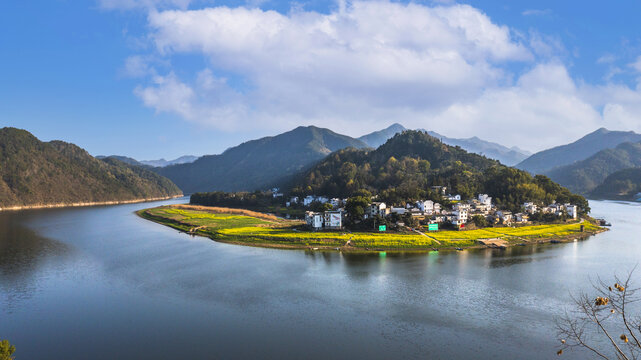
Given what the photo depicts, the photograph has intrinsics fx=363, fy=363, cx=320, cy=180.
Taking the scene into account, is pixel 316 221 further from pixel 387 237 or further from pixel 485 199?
pixel 485 199

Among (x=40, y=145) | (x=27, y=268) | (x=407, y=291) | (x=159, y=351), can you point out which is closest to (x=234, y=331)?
(x=159, y=351)

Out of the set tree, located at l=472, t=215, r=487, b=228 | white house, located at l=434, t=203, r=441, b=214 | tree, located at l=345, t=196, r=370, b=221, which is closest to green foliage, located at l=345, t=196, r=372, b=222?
tree, located at l=345, t=196, r=370, b=221

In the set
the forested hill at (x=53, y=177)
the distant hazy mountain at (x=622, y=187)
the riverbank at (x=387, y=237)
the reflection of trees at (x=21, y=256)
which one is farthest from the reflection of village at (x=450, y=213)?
the forested hill at (x=53, y=177)

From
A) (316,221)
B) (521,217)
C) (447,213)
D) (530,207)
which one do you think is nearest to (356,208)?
(316,221)

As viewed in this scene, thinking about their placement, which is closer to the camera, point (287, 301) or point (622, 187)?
point (287, 301)

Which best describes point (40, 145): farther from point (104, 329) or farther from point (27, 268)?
point (104, 329)

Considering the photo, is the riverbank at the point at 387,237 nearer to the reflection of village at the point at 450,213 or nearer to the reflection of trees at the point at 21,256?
the reflection of village at the point at 450,213
